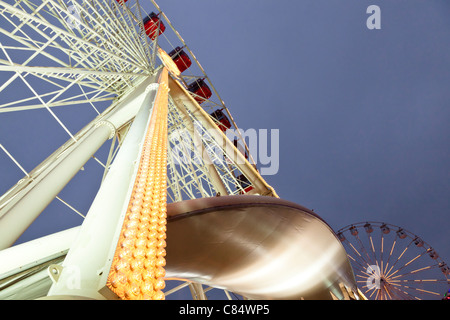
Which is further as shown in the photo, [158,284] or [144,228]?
[144,228]

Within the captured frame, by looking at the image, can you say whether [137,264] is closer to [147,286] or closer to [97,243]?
[147,286]

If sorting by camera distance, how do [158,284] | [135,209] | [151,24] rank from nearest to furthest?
[158,284]
[135,209]
[151,24]

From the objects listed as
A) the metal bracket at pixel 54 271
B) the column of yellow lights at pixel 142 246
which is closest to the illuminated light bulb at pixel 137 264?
the column of yellow lights at pixel 142 246


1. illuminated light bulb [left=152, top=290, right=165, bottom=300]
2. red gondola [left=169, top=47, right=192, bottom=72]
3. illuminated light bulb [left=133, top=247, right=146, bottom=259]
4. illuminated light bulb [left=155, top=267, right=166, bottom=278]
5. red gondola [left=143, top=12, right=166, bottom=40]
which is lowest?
illuminated light bulb [left=152, top=290, right=165, bottom=300]

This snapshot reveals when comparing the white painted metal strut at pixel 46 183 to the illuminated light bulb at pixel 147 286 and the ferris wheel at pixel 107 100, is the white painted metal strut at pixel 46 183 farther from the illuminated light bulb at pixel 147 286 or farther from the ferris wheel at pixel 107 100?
the illuminated light bulb at pixel 147 286

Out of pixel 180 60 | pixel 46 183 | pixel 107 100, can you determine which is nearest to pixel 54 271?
pixel 46 183

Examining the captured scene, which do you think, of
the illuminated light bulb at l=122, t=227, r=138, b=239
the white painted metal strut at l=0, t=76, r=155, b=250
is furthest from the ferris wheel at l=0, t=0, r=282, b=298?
the illuminated light bulb at l=122, t=227, r=138, b=239

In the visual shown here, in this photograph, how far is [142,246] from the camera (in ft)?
4.32

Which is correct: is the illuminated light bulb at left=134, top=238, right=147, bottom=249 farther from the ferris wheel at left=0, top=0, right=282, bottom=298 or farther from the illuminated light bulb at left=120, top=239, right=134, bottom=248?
the ferris wheel at left=0, top=0, right=282, bottom=298

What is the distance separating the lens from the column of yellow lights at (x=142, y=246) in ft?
3.71

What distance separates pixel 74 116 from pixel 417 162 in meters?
82.4

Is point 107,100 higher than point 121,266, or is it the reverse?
point 107,100

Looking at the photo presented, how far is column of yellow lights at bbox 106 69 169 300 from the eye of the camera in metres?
1.13
